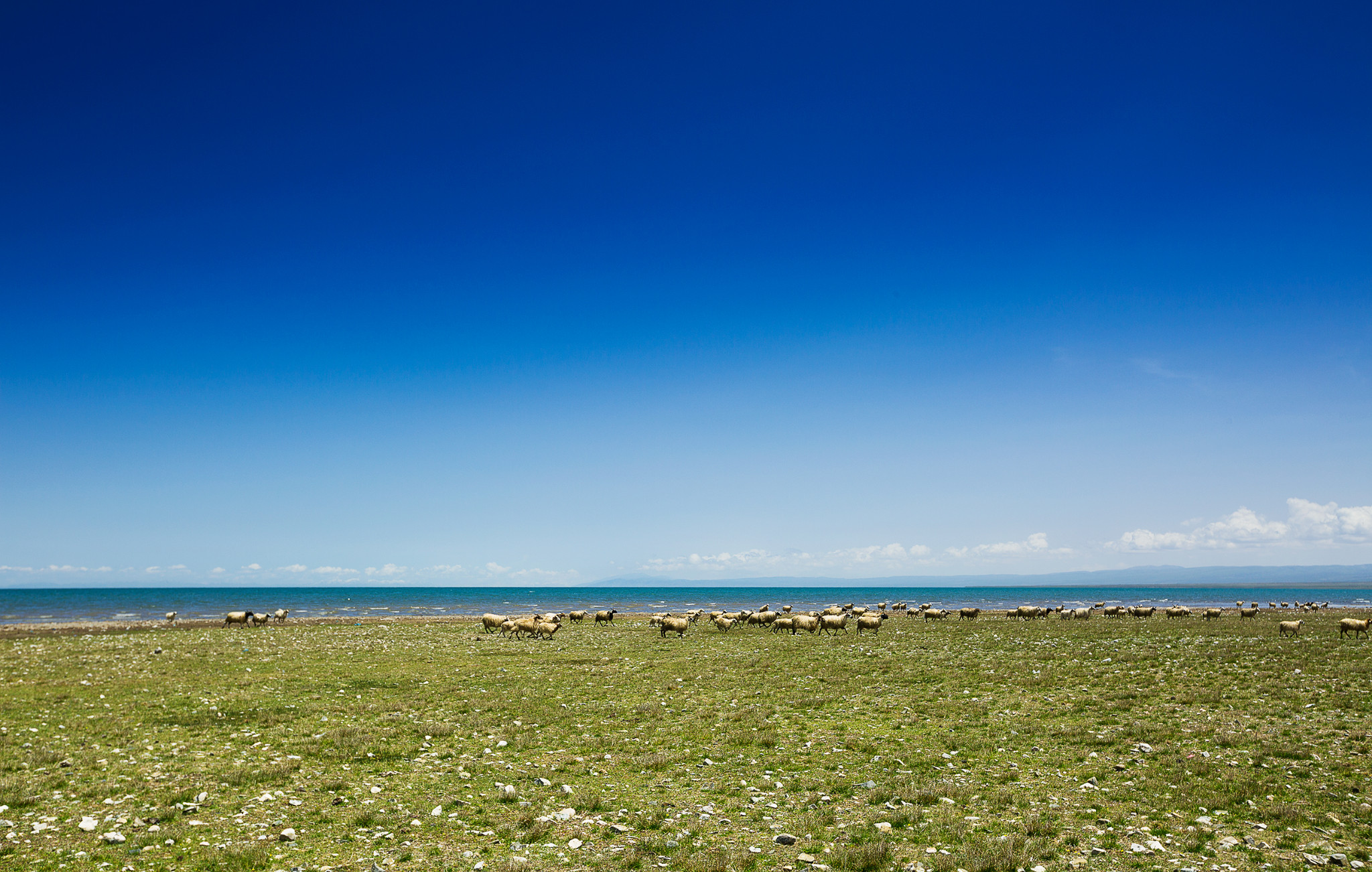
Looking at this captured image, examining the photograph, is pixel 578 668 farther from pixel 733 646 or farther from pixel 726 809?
pixel 726 809

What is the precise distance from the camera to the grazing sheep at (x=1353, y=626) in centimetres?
4086

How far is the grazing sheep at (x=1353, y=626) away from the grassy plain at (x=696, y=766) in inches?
591

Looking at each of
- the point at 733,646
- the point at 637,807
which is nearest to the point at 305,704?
the point at 637,807

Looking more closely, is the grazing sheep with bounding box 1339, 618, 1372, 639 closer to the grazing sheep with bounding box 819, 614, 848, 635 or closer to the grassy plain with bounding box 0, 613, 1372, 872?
the grassy plain with bounding box 0, 613, 1372, 872

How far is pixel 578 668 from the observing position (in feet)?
98.9

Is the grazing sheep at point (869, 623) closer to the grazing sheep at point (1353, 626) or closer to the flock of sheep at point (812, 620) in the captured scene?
the flock of sheep at point (812, 620)

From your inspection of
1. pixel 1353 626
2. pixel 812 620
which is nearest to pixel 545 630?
pixel 812 620

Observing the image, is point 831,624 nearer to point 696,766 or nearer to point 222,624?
point 696,766

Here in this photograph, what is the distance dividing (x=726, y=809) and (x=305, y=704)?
16.3 metres

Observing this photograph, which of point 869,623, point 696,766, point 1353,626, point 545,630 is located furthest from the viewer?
point 869,623

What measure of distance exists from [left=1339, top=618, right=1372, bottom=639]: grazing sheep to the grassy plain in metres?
15.0

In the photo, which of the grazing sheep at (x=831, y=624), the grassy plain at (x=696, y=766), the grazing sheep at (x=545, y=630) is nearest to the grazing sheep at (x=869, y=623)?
the grazing sheep at (x=831, y=624)

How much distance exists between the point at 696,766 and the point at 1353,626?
160 ft

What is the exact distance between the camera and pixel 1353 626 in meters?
41.2
